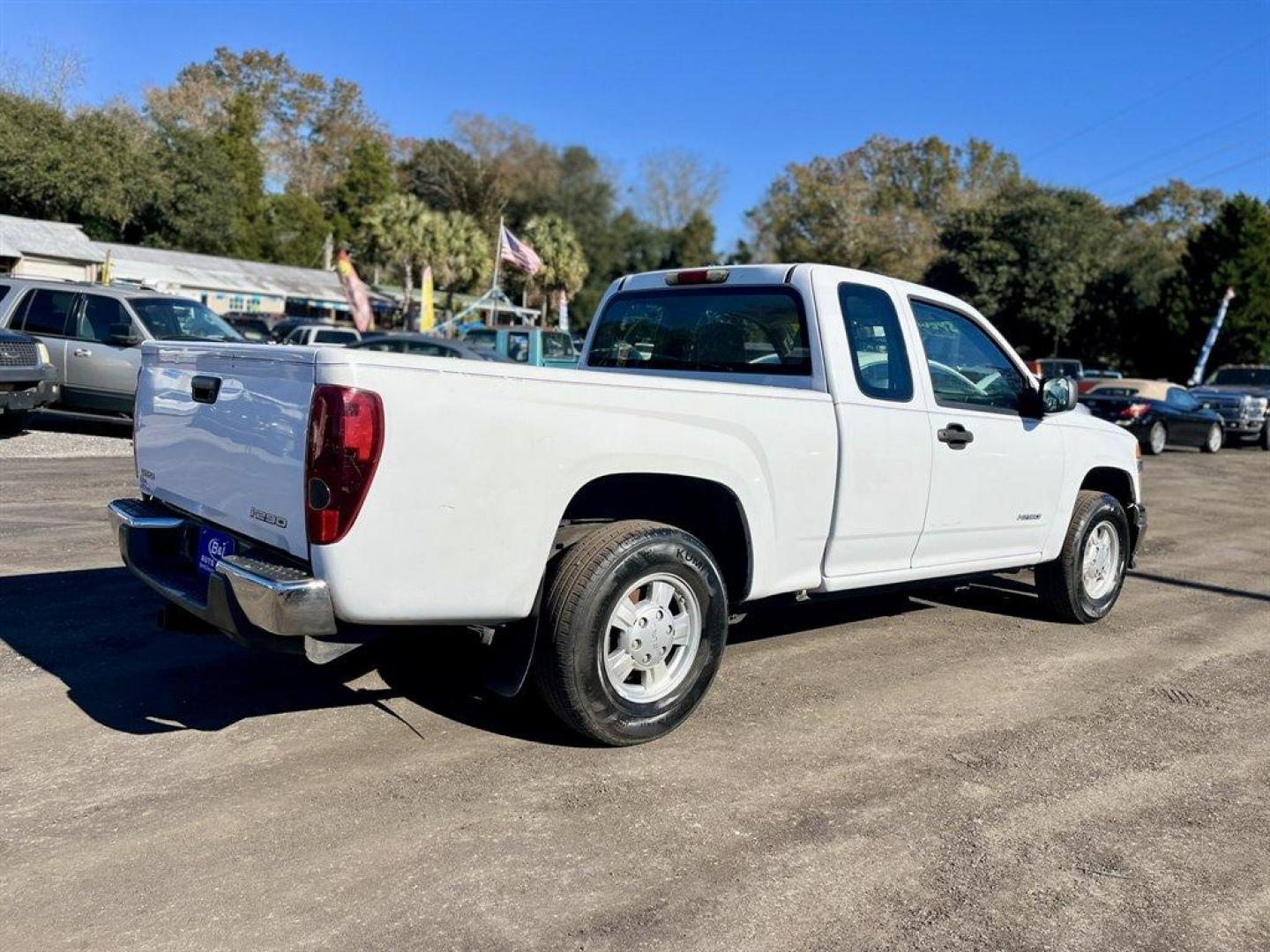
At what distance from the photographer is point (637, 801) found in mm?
3703

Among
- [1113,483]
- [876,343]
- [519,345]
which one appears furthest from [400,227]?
[876,343]

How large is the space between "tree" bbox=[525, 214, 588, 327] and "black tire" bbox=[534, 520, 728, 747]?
174 feet

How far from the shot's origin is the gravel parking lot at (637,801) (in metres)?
2.96

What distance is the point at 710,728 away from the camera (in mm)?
4453

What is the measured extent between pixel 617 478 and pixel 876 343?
1695 millimetres

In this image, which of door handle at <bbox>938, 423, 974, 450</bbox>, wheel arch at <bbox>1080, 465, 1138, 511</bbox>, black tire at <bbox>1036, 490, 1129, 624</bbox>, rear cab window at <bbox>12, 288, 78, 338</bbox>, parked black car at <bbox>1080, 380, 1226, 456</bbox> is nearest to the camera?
door handle at <bbox>938, 423, 974, 450</bbox>

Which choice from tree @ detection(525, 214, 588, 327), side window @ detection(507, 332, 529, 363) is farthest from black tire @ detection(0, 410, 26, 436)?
tree @ detection(525, 214, 588, 327)

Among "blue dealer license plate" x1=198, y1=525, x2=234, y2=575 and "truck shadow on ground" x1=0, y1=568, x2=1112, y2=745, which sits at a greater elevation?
"blue dealer license plate" x1=198, y1=525, x2=234, y2=575

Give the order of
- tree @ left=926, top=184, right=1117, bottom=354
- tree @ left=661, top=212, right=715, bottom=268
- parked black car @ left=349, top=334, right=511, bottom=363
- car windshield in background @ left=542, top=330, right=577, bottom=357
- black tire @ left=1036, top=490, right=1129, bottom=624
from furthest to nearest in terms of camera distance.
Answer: tree @ left=661, top=212, right=715, bottom=268 < tree @ left=926, top=184, right=1117, bottom=354 < car windshield in background @ left=542, top=330, right=577, bottom=357 < parked black car @ left=349, top=334, right=511, bottom=363 < black tire @ left=1036, top=490, right=1129, bottom=624

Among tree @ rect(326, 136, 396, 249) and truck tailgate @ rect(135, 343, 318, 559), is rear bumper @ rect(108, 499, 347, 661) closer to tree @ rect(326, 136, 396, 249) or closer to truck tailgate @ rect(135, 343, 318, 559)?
truck tailgate @ rect(135, 343, 318, 559)

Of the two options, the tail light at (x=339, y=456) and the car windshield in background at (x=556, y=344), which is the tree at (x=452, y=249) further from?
the tail light at (x=339, y=456)

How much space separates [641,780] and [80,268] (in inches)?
1702

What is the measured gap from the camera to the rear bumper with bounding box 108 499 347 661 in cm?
336

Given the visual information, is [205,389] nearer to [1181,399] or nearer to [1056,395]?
[1056,395]
